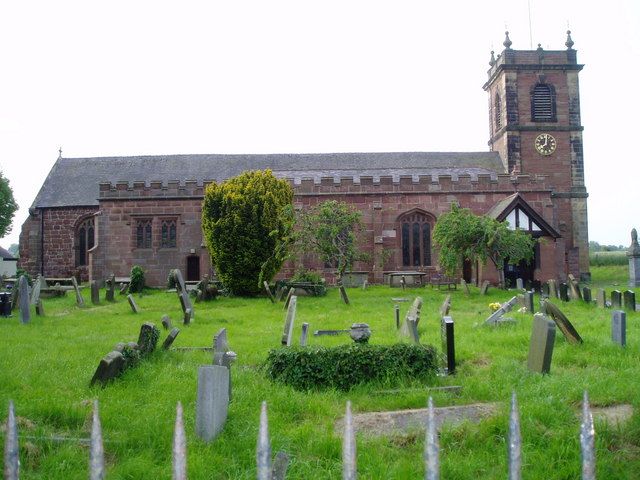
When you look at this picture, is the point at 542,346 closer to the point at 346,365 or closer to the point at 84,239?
the point at 346,365

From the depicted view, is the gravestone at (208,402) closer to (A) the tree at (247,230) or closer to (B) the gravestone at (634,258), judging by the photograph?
(A) the tree at (247,230)

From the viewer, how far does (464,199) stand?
28859 mm

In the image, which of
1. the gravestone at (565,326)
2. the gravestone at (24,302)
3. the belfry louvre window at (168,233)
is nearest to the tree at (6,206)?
the belfry louvre window at (168,233)

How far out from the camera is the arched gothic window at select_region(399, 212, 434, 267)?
2934cm

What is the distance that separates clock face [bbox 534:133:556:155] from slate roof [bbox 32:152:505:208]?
7.65 ft

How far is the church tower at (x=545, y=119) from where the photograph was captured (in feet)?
113

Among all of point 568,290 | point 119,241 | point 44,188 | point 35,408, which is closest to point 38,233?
point 44,188

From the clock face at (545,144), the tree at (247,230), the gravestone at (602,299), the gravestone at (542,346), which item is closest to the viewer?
the gravestone at (542,346)

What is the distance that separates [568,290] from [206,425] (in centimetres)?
1522

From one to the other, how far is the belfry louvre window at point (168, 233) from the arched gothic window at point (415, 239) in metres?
11.0

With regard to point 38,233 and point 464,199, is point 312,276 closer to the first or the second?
point 464,199

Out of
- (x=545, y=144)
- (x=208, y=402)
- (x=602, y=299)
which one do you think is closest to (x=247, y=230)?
(x=602, y=299)

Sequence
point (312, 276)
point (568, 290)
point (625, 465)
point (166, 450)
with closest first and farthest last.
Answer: point (625, 465)
point (166, 450)
point (568, 290)
point (312, 276)

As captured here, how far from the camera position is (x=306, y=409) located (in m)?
6.22
